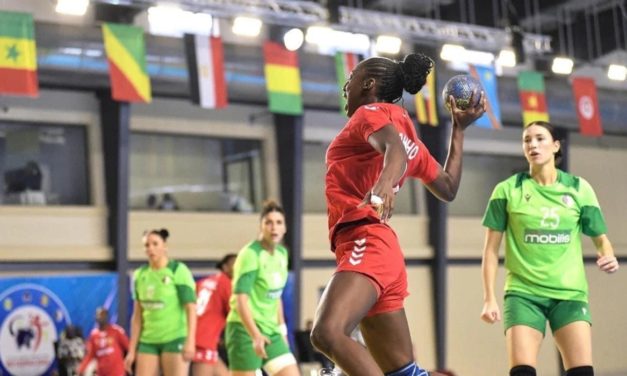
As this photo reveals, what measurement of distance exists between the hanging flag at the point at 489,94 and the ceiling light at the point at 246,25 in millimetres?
3631

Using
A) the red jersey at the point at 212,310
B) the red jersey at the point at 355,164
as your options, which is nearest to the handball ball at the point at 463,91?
the red jersey at the point at 355,164

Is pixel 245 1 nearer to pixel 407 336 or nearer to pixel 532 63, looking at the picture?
pixel 532 63

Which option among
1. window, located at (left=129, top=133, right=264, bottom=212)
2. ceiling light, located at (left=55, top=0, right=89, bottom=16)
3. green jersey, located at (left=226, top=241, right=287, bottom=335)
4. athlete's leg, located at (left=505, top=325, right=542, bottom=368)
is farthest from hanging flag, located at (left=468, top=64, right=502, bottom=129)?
athlete's leg, located at (left=505, top=325, right=542, bottom=368)

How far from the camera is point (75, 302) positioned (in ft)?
52.2

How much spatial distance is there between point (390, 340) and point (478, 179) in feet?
58.2

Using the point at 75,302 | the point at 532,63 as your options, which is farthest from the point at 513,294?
the point at 532,63

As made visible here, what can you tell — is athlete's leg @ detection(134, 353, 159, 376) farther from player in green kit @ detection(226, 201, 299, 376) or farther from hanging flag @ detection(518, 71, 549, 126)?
hanging flag @ detection(518, 71, 549, 126)

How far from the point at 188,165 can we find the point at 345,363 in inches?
555

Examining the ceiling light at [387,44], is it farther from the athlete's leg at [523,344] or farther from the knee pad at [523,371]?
the knee pad at [523,371]

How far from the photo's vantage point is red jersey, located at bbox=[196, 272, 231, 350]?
10.4 meters

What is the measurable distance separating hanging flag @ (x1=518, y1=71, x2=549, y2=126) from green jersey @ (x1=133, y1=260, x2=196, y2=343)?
9.94 meters

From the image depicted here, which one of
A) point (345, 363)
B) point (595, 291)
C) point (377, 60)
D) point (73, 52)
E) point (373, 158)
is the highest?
point (73, 52)

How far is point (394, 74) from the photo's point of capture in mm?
4340

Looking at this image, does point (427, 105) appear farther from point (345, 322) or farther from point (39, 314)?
point (345, 322)
